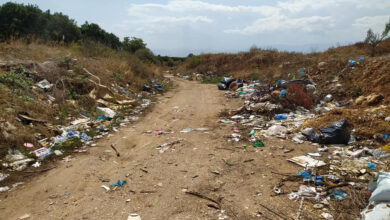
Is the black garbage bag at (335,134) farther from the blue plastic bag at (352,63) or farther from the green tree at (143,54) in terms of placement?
the green tree at (143,54)

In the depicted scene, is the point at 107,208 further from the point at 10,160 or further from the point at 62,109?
the point at 62,109

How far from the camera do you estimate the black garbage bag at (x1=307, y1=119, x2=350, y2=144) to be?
3.80 meters

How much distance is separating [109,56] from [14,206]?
8.95m

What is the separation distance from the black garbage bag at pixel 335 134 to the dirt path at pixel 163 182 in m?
0.27

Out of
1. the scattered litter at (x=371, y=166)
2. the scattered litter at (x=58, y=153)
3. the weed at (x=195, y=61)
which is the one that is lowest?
the scattered litter at (x=58, y=153)

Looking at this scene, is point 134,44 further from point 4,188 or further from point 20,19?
point 4,188

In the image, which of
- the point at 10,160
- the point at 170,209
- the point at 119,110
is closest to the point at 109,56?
the point at 119,110

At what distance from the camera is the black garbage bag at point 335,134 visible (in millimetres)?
3805

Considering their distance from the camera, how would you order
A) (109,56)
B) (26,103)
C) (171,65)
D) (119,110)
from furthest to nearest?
(171,65) < (109,56) < (119,110) < (26,103)

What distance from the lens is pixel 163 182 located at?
120 inches

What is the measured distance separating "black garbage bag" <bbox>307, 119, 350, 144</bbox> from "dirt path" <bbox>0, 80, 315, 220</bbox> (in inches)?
10.8

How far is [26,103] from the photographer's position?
4.86 meters

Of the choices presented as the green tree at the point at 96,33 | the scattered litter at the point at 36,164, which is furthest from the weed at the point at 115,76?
the green tree at the point at 96,33

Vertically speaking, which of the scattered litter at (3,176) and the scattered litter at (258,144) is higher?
the scattered litter at (258,144)
